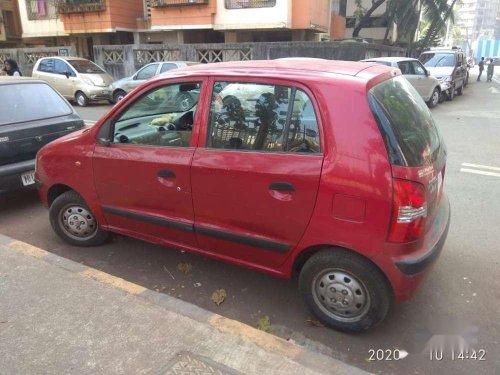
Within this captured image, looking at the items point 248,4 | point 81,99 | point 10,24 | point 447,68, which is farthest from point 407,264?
point 10,24

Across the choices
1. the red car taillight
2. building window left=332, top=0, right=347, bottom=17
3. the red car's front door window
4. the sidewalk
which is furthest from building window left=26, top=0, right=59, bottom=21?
the red car taillight

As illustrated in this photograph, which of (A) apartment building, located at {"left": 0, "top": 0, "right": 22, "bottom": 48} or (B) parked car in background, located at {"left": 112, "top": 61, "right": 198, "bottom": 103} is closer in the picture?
(B) parked car in background, located at {"left": 112, "top": 61, "right": 198, "bottom": 103}

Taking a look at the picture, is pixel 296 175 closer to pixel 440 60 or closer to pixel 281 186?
pixel 281 186

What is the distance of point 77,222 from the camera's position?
425 centimetres

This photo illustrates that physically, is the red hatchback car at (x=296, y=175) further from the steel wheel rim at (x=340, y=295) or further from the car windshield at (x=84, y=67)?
the car windshield at (x=84, y=67)

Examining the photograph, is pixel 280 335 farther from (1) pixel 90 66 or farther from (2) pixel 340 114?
(1) pixel 90 66

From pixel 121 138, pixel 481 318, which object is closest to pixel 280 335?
pixel 481 318

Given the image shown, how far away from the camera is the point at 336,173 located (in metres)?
2.75

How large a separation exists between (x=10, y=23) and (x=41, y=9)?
6.20 meters

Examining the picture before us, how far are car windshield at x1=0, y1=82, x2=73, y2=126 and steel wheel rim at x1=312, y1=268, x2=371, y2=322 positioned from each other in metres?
4.20

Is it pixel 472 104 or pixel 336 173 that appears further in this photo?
pixel 472 104

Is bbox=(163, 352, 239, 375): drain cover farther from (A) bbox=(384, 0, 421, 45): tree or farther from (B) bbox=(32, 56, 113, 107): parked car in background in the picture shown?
(A) bbox=(384, 0, 421, 45): tree

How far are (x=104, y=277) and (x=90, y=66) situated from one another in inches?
575

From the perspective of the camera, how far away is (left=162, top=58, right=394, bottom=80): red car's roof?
300 centimetres
